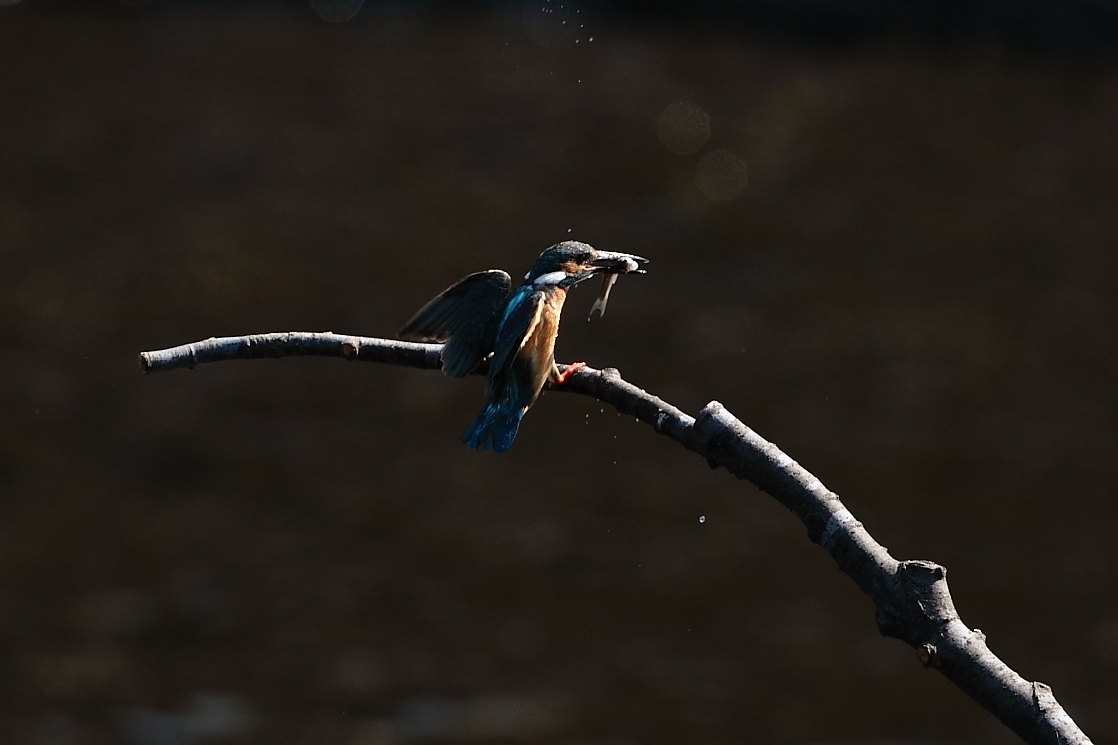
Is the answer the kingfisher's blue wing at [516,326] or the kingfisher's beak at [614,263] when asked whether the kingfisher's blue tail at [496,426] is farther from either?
the kingfisher's beak at [614,263]

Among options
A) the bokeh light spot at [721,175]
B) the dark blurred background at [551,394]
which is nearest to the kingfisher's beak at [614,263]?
the dark blurred background at [551,394]

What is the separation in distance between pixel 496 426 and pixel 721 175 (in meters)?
9.27

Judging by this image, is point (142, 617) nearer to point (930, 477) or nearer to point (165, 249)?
point (165, 249)

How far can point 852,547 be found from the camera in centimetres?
223

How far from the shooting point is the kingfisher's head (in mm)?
3141

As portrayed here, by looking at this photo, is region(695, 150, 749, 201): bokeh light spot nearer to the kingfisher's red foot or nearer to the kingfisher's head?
the kingfisher's head

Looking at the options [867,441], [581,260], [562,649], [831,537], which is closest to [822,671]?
[562,649]

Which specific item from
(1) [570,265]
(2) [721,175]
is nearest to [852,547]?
(1) [570,265]

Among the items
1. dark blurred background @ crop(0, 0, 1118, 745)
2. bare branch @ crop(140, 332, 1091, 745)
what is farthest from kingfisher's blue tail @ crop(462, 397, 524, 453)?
dark blurred background @ crop(0, 0, 1118, 745)

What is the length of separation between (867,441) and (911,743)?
227 cm

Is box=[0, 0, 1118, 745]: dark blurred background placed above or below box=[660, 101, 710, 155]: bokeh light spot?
below

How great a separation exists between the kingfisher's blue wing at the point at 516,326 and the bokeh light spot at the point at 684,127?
935 cm

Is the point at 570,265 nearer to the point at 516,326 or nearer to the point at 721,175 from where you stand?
the point at 516,326

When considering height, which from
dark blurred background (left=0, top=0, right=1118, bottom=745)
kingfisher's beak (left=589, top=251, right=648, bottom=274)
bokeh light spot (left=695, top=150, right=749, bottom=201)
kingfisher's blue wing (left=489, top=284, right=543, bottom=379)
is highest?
kingfisher's beak (left=589, top=251, right=648, bottom=274)
